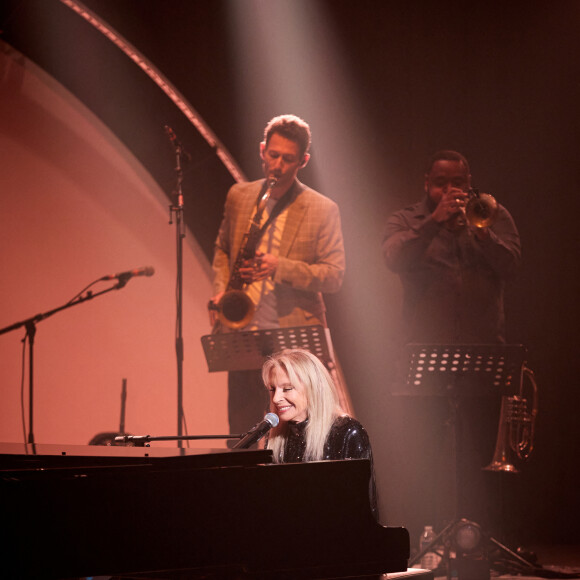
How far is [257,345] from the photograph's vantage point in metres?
4.82

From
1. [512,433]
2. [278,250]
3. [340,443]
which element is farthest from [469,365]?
[278,250]

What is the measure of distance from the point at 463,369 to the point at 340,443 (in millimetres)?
1447

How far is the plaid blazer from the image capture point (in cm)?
557

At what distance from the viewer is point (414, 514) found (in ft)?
19.1

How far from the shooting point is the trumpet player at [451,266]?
5555 millimetres

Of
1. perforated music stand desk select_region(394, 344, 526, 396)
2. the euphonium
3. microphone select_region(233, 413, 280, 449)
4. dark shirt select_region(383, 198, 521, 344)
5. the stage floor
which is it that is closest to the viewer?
microphone select_region(233, 413, 280, 449)

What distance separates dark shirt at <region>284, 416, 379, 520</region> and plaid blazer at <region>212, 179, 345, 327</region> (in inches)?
82.1

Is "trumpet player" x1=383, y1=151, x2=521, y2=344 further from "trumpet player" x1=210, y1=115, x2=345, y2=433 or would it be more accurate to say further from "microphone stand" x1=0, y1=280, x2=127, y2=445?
"microphone stand" x1=0, y1=280, x2=127, y2=445

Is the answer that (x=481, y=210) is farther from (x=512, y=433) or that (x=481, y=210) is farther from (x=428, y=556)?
(x=428, y=556)

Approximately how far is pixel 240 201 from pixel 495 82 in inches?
77.8

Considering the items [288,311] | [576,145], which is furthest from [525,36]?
[288,311]

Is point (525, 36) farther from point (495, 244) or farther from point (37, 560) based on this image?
point (37, 560)

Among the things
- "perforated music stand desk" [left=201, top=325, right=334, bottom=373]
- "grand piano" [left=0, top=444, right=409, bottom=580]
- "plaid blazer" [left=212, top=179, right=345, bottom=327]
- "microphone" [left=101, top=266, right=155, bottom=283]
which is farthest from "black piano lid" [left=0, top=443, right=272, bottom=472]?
"microphone" [left=101, top=266, right=155, bottom=283]

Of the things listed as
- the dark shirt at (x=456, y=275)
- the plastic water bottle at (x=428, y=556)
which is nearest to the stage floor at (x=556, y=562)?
the plastic water bottle at (x=428, y=556)
